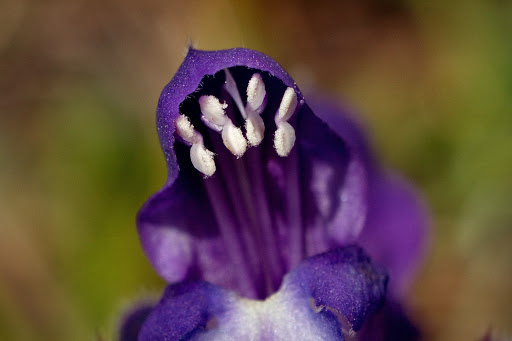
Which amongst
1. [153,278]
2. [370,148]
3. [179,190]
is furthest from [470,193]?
[179,190]

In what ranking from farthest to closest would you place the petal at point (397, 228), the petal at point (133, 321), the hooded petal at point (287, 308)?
the petal at point (397, 228)
the petal at point (133, 321)
the hooded petal at point (287, 308)

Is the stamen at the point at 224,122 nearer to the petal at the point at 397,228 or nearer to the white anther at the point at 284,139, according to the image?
the white anther at the point at 284,139

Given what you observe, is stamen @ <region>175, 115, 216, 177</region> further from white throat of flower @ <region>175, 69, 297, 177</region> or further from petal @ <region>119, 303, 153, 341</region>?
petal @ <region>119, 303, 153, 341</region>

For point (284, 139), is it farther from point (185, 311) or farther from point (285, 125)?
point (185, 311)

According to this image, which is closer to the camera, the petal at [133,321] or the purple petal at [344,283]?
the purple petal at [344,283]

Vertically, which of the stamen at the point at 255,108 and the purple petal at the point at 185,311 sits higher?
the stamen at the point at 255,108

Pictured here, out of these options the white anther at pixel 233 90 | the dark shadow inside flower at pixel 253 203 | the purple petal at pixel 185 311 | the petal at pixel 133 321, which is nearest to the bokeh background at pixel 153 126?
the petal at pixel 133 321

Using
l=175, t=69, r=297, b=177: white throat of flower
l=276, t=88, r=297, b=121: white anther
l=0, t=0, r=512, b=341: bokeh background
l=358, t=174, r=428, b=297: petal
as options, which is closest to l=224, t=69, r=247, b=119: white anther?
l=175, t=69, r=297, b=177: white throat of flower

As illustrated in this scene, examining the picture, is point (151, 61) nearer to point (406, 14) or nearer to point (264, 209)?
point (406, 14)

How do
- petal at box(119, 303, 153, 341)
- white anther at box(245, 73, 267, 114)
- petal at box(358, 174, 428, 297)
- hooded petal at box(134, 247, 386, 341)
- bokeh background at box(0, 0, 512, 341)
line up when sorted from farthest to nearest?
bokeh background at box(0, 0, 512, 341) → petal at box(358, 174, 428, 297) → petal at box(119, 303, 153, 341) → white anther at box(245, 73, 267, 114) → hooded petal at box(134, 247, 386, 341)
